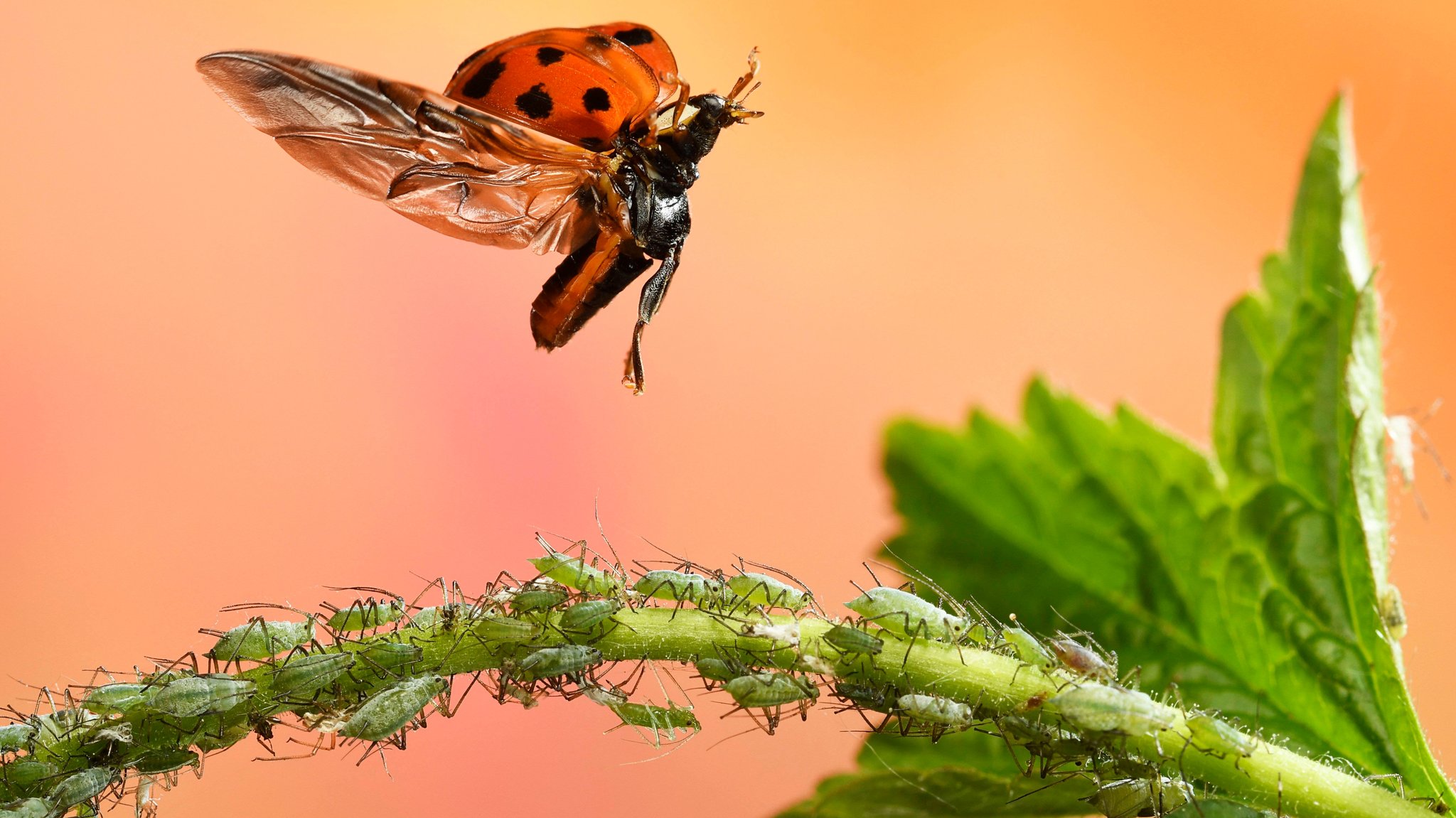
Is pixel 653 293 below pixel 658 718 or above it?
above

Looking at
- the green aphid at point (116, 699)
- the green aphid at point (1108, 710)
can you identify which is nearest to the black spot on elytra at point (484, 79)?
the green aphid at point (116, 699)

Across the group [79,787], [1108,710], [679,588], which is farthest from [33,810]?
[1108,710]

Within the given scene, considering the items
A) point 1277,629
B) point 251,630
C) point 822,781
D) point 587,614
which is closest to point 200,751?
point 251,630

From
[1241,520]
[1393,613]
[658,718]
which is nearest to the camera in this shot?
[658,718]

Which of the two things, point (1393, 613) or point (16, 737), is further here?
point (1393, 613)

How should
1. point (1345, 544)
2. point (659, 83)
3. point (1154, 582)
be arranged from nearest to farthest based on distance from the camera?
point (659, 83) → point (1345, 544) → point (1154, 582)

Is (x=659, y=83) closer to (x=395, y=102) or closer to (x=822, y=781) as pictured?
(x=395, y=102)

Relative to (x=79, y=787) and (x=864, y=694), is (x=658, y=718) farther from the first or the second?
(x=79, y=787)
